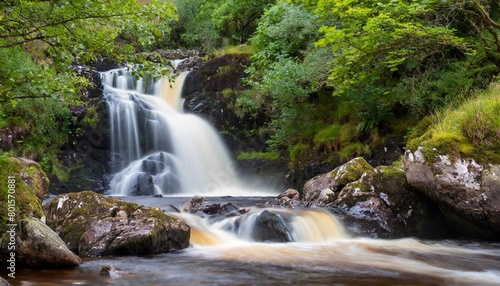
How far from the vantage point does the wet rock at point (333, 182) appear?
361 inches

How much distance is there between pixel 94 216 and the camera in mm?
6504

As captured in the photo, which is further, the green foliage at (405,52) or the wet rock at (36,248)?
the green foliage at (405,52)

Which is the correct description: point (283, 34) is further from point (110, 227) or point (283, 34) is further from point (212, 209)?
point (110, 227)

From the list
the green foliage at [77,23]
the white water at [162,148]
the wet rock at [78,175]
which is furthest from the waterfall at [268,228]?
the wet rock at [78,175]

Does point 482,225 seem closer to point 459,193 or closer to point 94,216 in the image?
point 459,193

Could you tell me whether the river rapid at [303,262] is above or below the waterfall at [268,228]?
below

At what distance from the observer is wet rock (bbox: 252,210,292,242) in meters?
7.47

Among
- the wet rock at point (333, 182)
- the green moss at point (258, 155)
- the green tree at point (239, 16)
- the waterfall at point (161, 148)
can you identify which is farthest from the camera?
the green tree at point (239, 16)

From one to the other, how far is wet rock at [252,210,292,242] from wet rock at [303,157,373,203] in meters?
1.72

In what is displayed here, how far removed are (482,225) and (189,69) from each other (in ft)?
48.8

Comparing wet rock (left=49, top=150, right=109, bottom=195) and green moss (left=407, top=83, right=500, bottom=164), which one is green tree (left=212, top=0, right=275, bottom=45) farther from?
green moss (left=407, top=83, right=500, bottom=164)

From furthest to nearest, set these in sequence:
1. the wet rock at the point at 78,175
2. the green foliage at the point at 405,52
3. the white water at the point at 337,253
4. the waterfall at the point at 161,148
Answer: the waterfall at the point at 161,148 → the wet rock at the point at 78,175 → the green foliage at the point at 405,52 → the white water at the point at 337,253

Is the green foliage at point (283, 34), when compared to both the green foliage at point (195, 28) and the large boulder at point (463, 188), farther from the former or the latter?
the large boulder at point (463, 188)

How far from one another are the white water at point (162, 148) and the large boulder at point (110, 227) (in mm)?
6908
